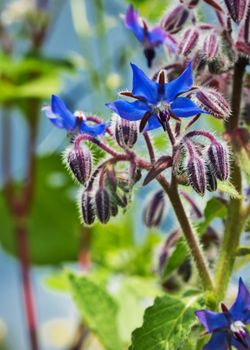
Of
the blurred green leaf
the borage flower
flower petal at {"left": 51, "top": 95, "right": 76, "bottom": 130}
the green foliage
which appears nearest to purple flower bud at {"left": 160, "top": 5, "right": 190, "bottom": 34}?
the borage flower

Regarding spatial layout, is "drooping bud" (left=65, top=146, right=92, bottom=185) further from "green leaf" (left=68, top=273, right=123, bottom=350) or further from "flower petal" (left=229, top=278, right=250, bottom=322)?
"green leaf" (left=68, top=273, right=123, bottom=350)

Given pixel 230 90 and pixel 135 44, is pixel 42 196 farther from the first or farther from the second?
pixel 230 90

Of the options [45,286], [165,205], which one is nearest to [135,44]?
[45,286]

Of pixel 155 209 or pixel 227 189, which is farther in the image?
pixel 155 209

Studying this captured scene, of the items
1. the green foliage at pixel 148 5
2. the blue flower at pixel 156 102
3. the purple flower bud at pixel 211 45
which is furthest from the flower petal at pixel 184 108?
the green foliage at pixel 148 5

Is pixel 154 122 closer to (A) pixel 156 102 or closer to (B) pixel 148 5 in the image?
(A) pixel 156 102

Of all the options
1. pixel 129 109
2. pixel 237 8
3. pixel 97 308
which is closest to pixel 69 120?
pixel 129 109
